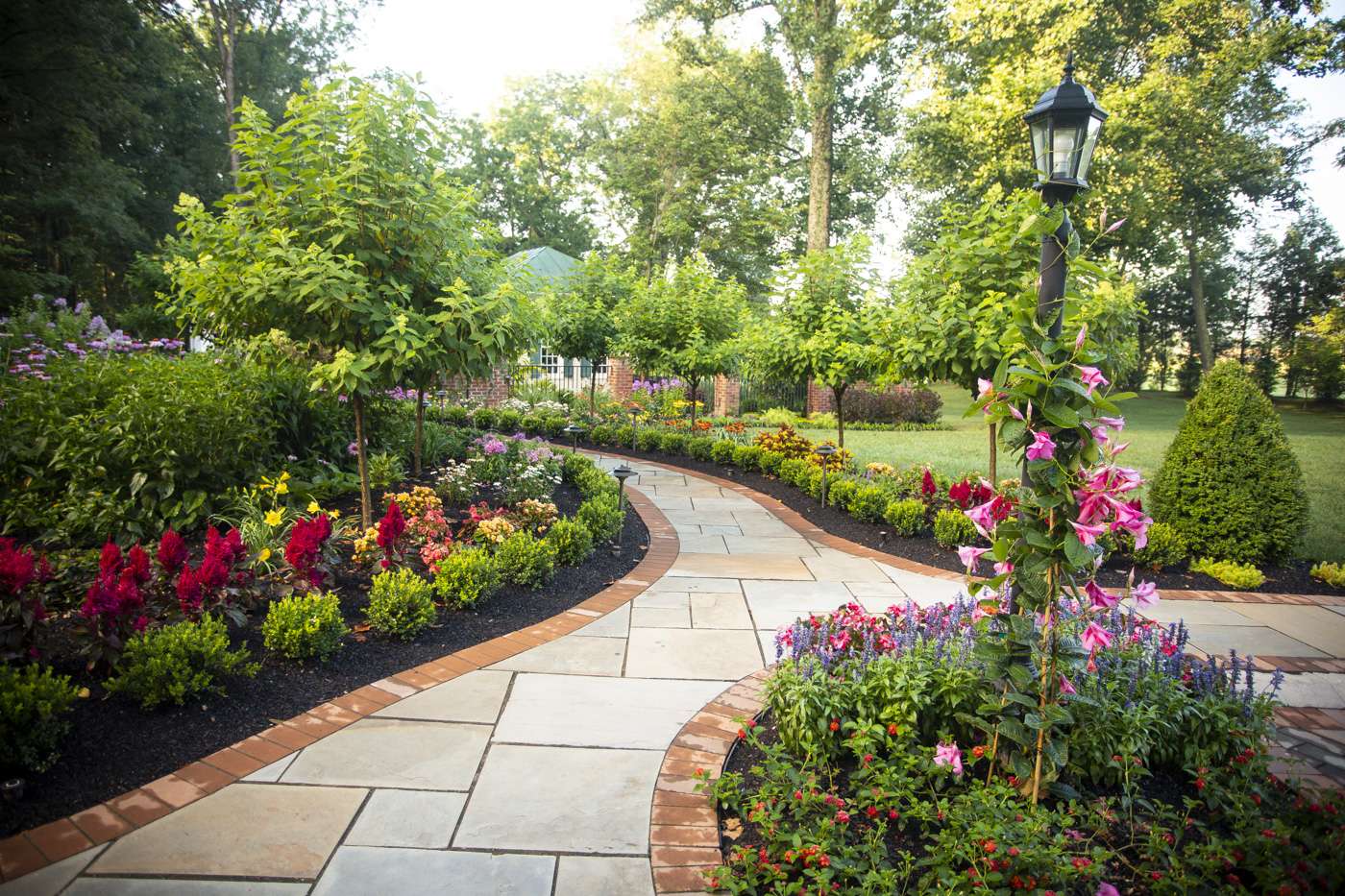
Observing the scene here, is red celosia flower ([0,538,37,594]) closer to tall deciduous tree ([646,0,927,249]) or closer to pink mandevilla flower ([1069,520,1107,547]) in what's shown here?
pink mandevilla flower ([1069,520,1107,547])

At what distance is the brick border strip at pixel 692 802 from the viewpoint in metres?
2.12

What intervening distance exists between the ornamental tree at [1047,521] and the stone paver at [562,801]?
1.26m

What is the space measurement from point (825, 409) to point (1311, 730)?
16.7 m

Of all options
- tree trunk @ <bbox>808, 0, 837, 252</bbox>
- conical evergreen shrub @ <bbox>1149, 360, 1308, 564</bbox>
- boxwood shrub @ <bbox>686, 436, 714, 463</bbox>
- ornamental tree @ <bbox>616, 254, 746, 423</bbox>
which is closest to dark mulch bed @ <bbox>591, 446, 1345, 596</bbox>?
conical evergreen shrub @ <bbox>1149, 360, 1308, 564</bbox>

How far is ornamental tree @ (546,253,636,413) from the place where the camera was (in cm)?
1197

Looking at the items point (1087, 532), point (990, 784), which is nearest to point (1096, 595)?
point (1087, 532)

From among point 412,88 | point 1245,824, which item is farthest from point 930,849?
point 412,88

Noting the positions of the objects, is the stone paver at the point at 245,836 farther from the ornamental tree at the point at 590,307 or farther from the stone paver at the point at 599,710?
the ornamental tree at the point at 590,307

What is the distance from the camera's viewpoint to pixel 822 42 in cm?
1623

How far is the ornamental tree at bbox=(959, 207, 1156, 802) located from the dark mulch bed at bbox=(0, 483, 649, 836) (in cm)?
271

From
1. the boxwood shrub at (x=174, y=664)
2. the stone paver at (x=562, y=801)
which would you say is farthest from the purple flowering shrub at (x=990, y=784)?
the boxwood shrub at (x=174, y=664)

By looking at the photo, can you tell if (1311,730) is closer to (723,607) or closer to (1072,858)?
(1072,858)

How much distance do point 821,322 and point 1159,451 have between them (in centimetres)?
946

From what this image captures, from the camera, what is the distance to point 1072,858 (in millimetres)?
2006
